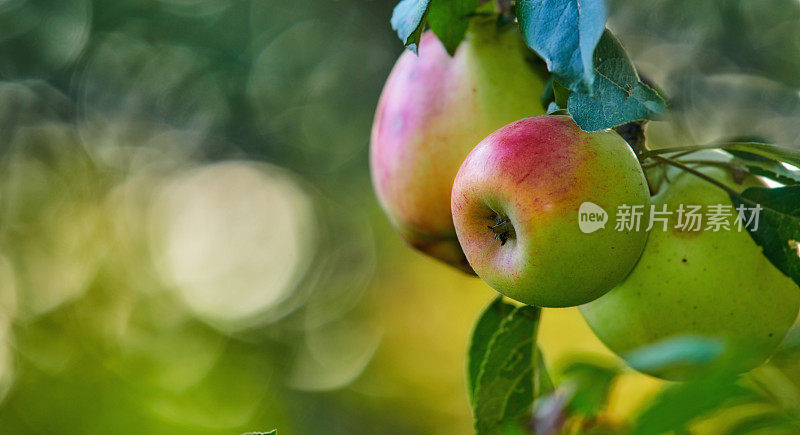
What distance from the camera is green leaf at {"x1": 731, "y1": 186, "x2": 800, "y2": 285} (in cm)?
51

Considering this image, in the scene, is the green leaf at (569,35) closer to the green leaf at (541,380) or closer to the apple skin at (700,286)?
the apple skin at (700,286)

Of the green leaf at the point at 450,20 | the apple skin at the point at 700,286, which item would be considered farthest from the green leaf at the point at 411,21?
the apple skin at the point at 700,286

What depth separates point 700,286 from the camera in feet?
1.78

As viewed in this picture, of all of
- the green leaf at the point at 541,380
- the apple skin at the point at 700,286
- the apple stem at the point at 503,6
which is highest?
the apple stem at the point at 503,6

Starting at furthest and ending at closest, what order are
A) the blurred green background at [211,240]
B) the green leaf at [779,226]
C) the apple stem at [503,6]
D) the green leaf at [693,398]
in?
the blurred green background at [211,240]
the apple stem at [503,6]
the green leaf at [779,226]
the green leaf at [693,398]

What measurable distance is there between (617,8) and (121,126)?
300cm

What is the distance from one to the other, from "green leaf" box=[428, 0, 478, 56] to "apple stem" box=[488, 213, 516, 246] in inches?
7.4

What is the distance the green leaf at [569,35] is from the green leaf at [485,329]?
29cm

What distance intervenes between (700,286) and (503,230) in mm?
194

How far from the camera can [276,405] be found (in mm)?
4047

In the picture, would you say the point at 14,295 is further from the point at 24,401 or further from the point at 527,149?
the point at 527,149

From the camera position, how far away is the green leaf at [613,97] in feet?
1.36

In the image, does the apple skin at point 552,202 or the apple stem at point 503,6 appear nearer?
the apple skin at point 552,202

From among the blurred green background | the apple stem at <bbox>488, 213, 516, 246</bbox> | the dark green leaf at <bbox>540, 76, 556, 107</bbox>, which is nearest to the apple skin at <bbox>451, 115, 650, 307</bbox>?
the apple stem at <bbox>488, 213, 516, 246</bbox>
